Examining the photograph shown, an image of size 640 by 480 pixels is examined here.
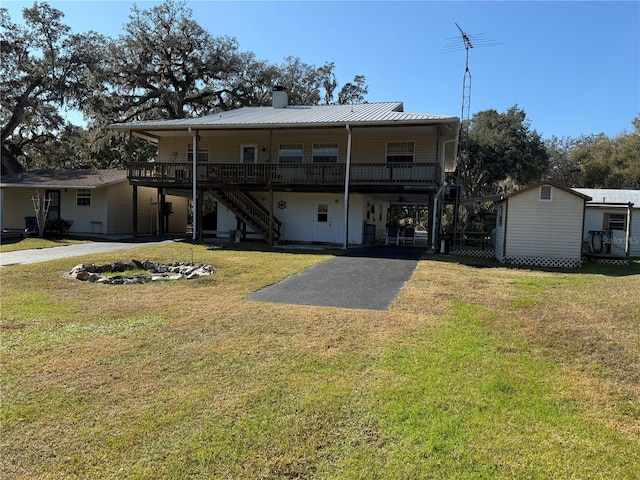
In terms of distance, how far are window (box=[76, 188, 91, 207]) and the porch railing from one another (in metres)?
4.08

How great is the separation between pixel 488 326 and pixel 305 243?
12701mm

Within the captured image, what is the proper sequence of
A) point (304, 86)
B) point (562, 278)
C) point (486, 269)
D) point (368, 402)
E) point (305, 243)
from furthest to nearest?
point (304, 86)
point (305, 243)
point (486, 269)
point (562, 278)
point (368, 402)

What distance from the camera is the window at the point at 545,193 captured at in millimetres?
12884

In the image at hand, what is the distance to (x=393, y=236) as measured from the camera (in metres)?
18.8

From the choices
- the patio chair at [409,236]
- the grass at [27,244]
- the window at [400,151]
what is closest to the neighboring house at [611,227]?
the patio chair at [409,236]

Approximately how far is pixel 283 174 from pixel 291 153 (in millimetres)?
2331

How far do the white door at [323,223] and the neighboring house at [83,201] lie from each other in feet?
26.6

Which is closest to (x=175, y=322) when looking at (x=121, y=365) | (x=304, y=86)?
(x=121, y=365)

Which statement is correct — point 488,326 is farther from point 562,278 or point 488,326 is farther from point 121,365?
point 562,278

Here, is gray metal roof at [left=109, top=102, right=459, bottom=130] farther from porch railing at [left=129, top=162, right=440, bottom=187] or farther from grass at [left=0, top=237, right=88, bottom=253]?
grass at [left=0, top=237, right=88, bottom=253]

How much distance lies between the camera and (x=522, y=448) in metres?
2.93

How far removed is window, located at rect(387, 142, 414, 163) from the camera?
17.6 m

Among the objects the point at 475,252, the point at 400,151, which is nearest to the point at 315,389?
the point at 475,252

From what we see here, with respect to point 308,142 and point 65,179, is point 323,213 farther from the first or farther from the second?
point 65,179
